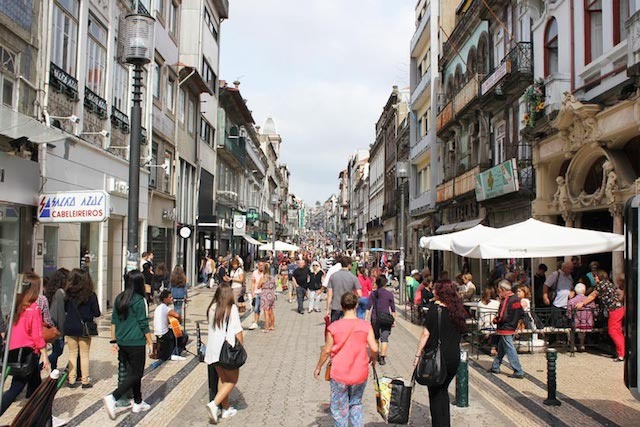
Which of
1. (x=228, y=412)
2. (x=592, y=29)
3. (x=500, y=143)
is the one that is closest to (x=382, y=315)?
(x=228, y=412)

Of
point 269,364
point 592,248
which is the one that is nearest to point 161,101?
point 269,364

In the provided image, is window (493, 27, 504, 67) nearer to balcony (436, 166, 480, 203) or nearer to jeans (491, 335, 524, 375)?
balcony (436, 166, 480, 203)

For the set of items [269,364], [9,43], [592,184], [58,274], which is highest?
[9,43]

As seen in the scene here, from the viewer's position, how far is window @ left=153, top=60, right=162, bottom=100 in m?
21.6

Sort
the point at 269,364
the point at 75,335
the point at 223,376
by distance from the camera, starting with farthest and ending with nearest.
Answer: the point at 269,364 < the point at 75,335 < the point at 223,376

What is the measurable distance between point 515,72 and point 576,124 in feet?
15.0

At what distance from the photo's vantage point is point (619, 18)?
13.6m

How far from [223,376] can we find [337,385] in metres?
1.68

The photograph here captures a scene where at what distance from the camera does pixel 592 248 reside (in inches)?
419

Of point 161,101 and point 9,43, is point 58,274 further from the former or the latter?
point 161,101

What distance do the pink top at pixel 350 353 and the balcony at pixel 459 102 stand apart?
18821 mm

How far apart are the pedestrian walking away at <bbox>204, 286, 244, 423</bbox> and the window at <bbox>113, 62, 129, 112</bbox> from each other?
40.6ft

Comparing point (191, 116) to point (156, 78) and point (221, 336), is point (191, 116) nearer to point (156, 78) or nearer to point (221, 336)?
point (156, 78)

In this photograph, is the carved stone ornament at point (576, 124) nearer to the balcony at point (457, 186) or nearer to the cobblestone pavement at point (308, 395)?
the cobblestone pavement at point (308, 395)
